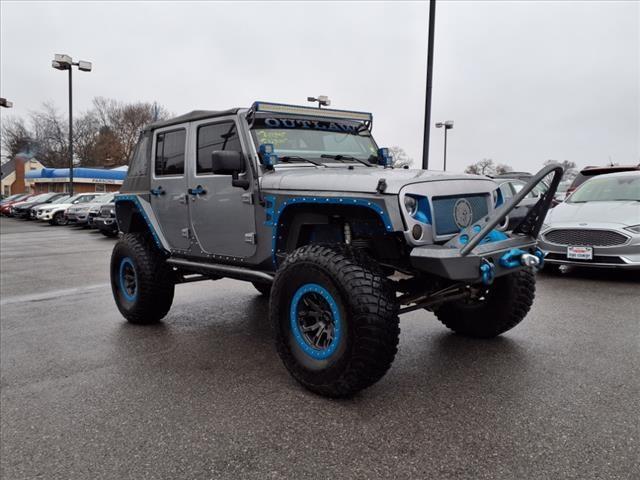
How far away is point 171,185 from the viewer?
16.5ft

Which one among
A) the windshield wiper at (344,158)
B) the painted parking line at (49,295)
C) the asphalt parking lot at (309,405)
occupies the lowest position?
the painted parking line at (49,295)

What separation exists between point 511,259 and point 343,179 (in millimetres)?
1240

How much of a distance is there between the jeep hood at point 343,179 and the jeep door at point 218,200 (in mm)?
347

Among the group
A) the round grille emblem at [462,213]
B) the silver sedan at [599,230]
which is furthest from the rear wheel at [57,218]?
the round grille emblem at [462,213]

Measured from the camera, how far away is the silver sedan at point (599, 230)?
260 inches

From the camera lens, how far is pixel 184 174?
4.87 m

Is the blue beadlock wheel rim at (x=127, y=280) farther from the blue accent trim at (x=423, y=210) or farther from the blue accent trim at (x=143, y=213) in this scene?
the blue accent trim at (x=423, y=210)

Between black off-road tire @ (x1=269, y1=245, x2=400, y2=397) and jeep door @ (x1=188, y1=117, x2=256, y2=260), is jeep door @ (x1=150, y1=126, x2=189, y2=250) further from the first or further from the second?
black off-road tire @ (x1=269, y1=245, x2=400, y2=397)

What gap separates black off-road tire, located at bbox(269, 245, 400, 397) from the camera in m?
3.06

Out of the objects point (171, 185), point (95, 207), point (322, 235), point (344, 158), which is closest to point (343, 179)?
point (322, 235)

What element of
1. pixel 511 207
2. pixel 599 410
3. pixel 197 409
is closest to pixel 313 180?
pixel 511 207

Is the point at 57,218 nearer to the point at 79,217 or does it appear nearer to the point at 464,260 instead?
the point at 79,217

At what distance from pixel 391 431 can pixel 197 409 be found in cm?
126

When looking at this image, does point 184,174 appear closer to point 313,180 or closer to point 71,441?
point 313,180
